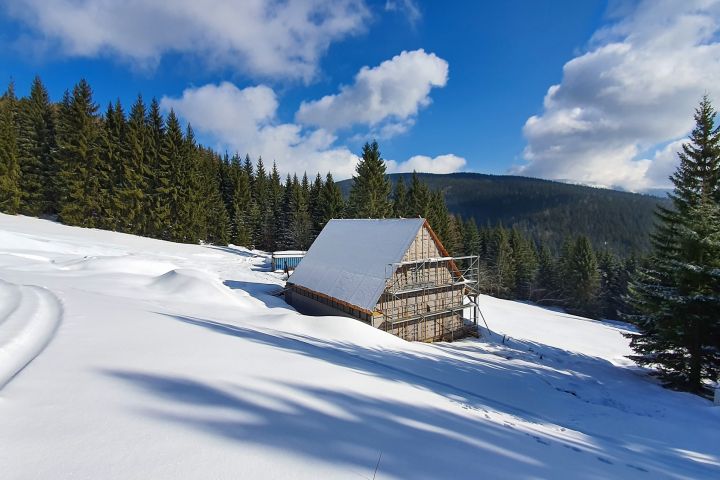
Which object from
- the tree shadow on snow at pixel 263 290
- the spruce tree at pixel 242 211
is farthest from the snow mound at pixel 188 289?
the spruce tree at pixel 242 211

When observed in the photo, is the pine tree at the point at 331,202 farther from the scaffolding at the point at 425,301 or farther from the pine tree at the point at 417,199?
the scaffolding at the point at 425,301

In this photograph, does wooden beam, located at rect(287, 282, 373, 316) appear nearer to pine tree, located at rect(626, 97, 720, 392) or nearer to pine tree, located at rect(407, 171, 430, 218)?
pine tree, located at rect(626, 97, 720, 392)

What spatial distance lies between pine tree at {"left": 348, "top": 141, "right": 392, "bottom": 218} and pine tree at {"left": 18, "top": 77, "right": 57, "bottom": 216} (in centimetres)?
3336

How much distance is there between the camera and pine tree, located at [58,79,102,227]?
3672 centimetres

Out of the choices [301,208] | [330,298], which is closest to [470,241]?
[301,208]

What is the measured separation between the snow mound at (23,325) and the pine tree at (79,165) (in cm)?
3482

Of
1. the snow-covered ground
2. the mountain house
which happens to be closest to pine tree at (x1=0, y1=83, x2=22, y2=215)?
the snow-covered ground

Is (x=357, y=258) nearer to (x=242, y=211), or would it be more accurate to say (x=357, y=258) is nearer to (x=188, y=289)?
(x=188, y=289)

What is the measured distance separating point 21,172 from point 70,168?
5.72 m

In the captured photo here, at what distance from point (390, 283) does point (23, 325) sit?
14.0 metres

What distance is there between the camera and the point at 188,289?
51.9 feet

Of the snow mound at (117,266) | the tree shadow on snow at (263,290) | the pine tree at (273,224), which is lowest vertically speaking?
the tree shadow on snow at (263,290)

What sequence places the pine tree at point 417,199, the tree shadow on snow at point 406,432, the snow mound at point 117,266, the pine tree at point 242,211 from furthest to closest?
the pine tree at point 242,211 < the pine tree at point 417,199 < the snow mound at point 117,266 < the tree shadow on snow at point 406,432

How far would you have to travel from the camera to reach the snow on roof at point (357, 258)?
58.2ft
